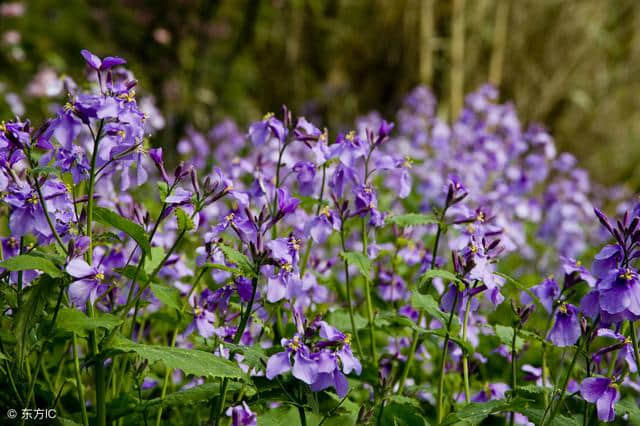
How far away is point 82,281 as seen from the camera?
1.58m

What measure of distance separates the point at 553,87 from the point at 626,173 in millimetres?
→ 1790

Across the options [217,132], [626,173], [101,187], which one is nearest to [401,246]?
[101,187]

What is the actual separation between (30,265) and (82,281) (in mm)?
153

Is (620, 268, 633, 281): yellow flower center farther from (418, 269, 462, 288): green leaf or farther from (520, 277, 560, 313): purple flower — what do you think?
(520, 277, 560, 313): purple flower

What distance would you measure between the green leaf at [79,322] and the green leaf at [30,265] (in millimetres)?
115

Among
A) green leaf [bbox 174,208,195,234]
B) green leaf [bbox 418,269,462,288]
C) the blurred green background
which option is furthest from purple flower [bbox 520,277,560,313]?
the blurred green background

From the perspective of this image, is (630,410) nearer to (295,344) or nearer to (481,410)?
(481,410)

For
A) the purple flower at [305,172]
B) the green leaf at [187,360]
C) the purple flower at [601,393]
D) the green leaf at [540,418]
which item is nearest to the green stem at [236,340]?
the green leaf at [187,360]

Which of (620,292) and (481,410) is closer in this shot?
(620,292)

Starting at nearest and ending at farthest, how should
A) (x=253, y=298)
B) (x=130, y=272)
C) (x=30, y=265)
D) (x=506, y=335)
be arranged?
(x=30, y=265)
(x=253, y=298)
(x=130, y=272)
(x=506, y=335)

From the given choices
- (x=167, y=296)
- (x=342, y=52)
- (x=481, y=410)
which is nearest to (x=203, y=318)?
(x=167, y=296)

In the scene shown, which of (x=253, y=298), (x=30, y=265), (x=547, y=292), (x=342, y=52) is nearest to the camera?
(x=30, y=265)

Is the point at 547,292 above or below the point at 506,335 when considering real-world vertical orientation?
above

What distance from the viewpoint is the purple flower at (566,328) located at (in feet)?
5.93
